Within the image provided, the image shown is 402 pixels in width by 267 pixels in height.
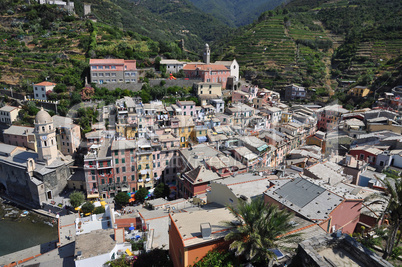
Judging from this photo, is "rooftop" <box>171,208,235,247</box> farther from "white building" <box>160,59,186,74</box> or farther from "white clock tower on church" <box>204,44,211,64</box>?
"white clock tower on church" <box>204,44,211,64</box>

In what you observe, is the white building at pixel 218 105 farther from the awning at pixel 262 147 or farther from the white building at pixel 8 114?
the white building at pixel 8 114

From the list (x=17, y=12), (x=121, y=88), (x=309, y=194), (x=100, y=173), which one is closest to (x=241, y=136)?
(x=100, y=173)

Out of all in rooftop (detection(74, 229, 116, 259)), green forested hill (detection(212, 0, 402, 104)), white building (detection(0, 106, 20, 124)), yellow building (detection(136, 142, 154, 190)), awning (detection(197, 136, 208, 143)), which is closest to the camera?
rooftop (detection(74, 229, 116, 259))

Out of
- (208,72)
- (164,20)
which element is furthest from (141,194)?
(164,20)

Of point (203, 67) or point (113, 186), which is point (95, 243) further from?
point (203, 67)

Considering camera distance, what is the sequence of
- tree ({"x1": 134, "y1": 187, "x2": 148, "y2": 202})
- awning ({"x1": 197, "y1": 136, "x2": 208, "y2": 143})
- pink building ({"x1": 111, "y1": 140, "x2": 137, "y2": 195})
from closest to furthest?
tree ({"x1": 134, "y1": 187, "x2": 148, "y2": 202}) → pink building ({"x1": 111, "y1": 140, "x2": 137, "y2": 195}) → awning ({"x1": 197, "y1": 136, "x2": 208, "y2": 143})

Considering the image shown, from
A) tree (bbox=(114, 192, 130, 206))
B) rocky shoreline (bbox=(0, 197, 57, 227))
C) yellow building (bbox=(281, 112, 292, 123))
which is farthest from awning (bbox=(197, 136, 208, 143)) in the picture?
rocky shoreline (bbox=(0, 197, 57, 227))
